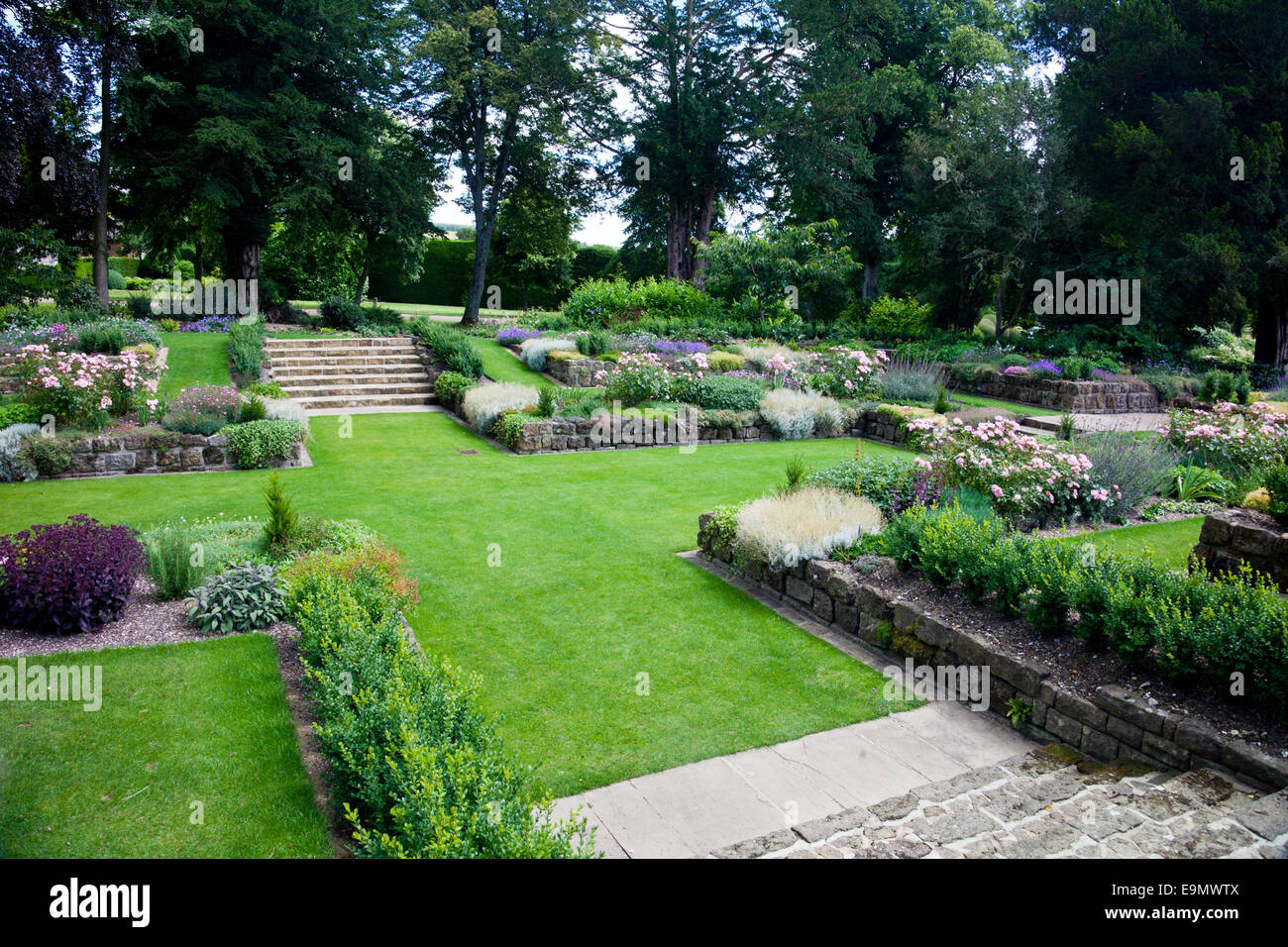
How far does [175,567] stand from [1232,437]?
1117 cm

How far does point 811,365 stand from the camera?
51.0 ft

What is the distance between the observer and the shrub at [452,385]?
558 inches

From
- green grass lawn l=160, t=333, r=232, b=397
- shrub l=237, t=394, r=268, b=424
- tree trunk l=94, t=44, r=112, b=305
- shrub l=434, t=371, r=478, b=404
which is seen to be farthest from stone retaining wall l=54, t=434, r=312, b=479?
tree trunk l=94, t=44, r=112, b=305

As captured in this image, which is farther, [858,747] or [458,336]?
[458,336]

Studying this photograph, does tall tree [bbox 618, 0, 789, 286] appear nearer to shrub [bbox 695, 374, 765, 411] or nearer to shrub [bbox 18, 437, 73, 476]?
shrub [bbox 695, 374, 765, 411]

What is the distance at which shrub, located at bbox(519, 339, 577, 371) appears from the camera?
53.9 feet

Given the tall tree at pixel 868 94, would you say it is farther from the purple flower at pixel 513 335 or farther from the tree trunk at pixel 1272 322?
the purple flower at pixel 513 335

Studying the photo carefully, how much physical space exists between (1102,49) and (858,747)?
2610 cm

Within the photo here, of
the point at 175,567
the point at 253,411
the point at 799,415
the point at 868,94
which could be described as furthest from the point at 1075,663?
the point at 868,94

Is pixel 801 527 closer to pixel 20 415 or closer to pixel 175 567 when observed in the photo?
pixel 175 567

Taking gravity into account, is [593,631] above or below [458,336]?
below

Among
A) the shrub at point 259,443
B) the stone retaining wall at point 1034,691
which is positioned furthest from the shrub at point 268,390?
the stone retaining wall at point 1034,691
